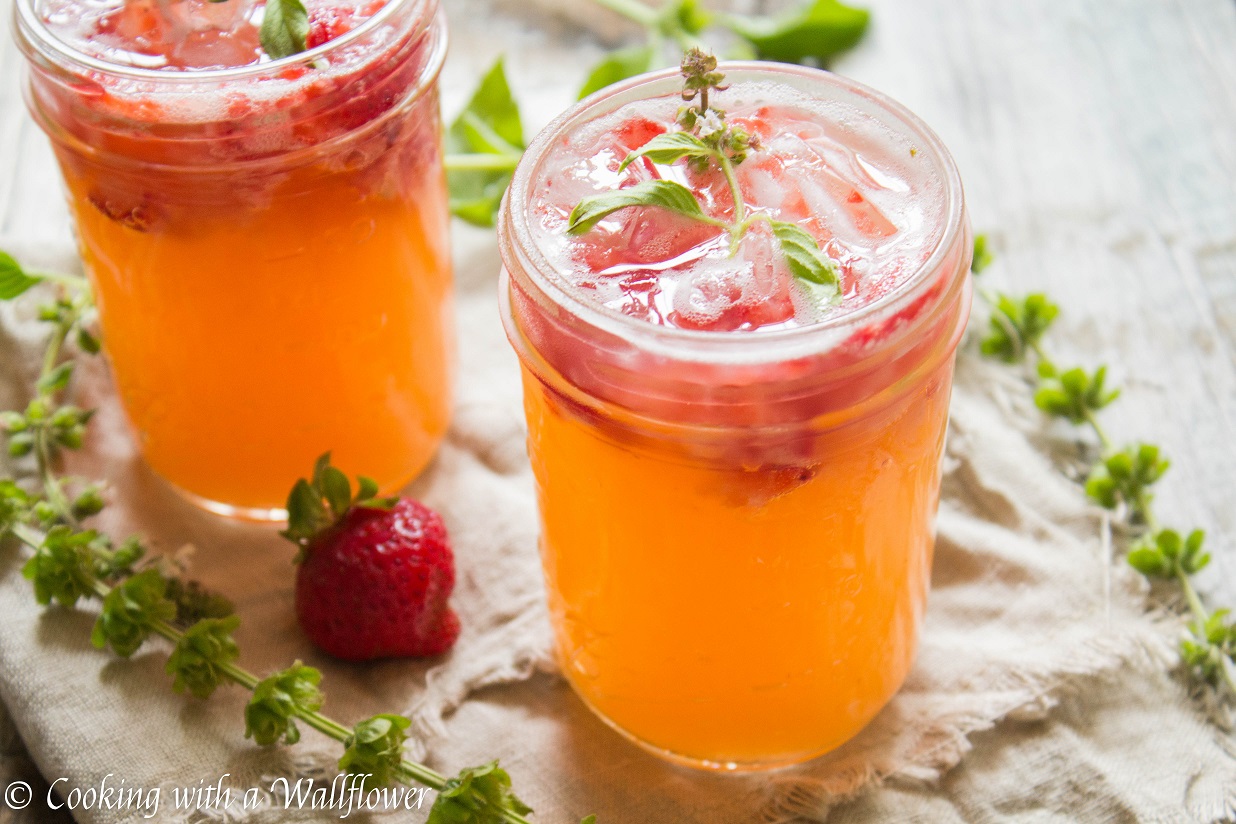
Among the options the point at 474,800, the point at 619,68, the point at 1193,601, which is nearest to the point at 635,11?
the point at 619,68

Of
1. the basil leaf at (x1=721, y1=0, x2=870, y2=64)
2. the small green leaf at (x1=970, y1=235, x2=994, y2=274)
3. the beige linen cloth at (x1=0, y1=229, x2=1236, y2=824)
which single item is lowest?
the beige linen cloth at (x1=0, y1=229, x2=1236, y2=824)

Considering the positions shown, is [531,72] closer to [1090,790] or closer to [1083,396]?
[1083,396]

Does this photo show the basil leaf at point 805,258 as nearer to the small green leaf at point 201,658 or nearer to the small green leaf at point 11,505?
the small green leaf at point 201,658

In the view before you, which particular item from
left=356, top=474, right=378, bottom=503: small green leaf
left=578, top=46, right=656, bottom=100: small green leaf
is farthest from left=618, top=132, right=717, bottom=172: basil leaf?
left=578, top=46, right=656, bottom=100: small green leaf

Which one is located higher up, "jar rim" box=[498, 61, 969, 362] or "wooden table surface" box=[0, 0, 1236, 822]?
"jar rim" box=[498, 61, 969, 362]

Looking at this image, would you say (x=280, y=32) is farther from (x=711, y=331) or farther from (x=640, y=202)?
(x=711, y=331)

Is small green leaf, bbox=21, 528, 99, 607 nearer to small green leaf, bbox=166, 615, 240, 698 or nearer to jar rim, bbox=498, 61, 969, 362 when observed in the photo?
small green leaf, bbox=166, 615, 240, 698
